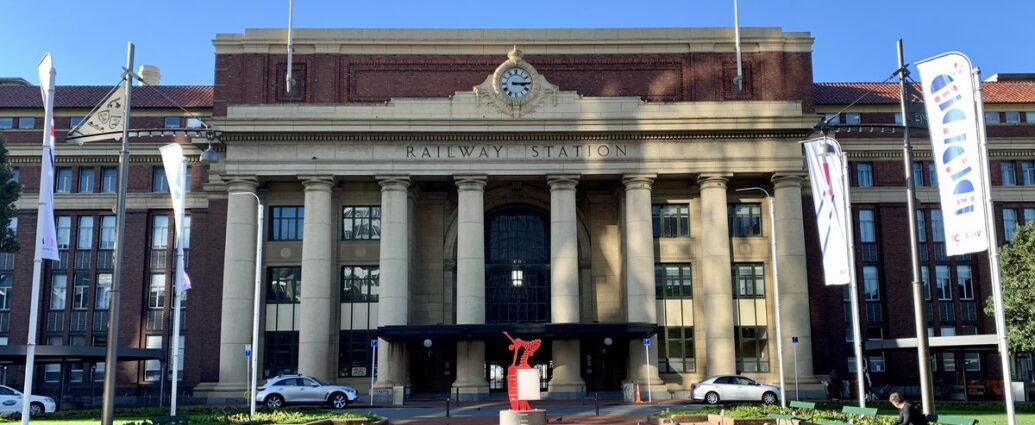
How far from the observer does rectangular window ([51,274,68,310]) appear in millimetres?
55656

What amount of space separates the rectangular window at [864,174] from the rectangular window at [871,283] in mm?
5181

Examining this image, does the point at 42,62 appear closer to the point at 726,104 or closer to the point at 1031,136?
the point at 726,104

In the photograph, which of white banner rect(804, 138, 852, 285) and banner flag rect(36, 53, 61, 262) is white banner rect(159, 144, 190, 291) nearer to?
banner flag rect(36, 53, 61, 262)

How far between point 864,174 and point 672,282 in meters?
15.2

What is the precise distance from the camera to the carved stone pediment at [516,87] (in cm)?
4953

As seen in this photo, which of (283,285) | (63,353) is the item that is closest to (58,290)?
(283,285)

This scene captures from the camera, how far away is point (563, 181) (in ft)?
161

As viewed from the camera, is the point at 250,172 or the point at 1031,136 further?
the point at 1031,136

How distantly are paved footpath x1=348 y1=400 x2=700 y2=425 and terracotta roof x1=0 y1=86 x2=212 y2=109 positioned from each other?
2570cm

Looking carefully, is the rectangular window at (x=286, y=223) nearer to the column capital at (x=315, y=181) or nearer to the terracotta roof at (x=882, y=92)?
the column capital at (x=315, y=181)

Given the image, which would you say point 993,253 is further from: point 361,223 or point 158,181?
point 158,181

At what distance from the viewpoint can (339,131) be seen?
4856 centimetres

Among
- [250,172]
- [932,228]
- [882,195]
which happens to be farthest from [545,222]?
[932,228]

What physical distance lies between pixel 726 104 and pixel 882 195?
13.6 metres
